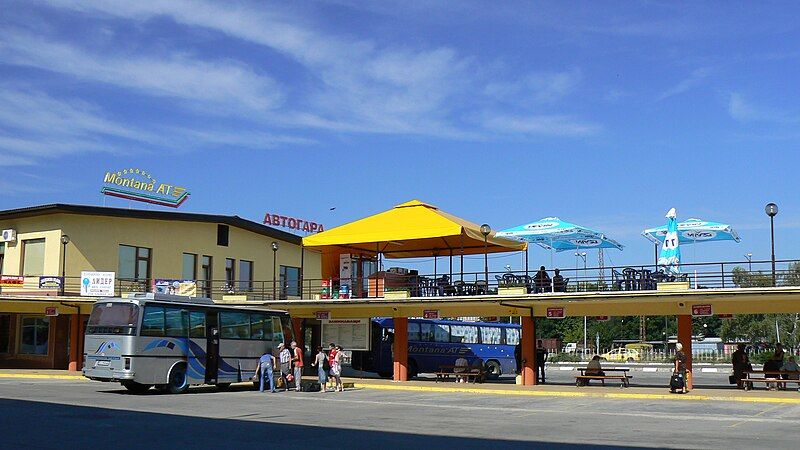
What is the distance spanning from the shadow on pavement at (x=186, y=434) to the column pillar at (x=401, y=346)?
598 inches

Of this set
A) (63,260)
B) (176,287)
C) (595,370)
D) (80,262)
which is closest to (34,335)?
(80,262)

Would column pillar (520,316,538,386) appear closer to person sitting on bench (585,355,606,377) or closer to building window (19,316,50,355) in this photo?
person sitting on bench (585,355,606,377)

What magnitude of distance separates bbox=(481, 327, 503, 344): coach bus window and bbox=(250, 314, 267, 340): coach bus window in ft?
42.8

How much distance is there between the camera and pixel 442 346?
3753 cm

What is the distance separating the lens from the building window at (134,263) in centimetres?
4012

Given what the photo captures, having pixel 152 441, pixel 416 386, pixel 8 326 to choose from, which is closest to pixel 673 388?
pixel 416 386

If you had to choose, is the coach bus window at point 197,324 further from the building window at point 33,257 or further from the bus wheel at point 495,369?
the bus wheel at point 495,369

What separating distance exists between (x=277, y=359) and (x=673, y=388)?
12.6 m

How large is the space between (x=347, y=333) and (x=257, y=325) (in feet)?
20.3

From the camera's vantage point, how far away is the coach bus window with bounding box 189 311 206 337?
26.5 metres

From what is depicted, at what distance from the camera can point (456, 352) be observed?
125ft

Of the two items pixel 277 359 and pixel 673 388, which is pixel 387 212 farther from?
pixel 673 388

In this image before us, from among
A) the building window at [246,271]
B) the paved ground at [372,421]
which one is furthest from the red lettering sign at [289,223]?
the paved ground at [372,421]

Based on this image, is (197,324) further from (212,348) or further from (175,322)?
(212,348)
